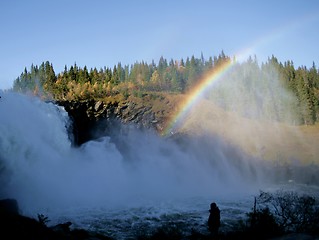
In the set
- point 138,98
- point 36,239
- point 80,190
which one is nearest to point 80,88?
A: point 138,98

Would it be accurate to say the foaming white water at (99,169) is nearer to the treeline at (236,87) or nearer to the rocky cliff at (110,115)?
the rocky cliff at (110,115)

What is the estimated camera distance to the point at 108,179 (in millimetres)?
41438

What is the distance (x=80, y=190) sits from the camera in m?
33.6

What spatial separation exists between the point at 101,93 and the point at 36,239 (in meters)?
75.4

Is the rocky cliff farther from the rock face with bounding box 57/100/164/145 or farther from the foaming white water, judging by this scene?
the foaming white water

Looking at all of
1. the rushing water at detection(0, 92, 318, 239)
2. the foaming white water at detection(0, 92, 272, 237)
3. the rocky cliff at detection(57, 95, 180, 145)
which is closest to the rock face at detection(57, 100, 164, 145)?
the rocky cliff at detection(57, 95, 180, 145)

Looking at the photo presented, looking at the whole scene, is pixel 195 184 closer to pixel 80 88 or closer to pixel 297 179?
pixel 297 179

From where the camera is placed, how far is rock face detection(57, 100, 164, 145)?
2478 inches

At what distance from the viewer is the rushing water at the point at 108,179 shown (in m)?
24.2

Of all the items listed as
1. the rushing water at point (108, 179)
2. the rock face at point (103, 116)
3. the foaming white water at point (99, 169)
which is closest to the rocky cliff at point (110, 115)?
the rock face at point (103, 116)

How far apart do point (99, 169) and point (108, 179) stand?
8.61 ft

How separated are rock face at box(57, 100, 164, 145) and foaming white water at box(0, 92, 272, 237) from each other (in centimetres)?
488

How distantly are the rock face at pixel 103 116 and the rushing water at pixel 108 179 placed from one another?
8905 mm

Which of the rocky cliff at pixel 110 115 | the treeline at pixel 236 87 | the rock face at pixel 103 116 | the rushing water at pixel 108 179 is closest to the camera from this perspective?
the rushing water at pixel 108 179
